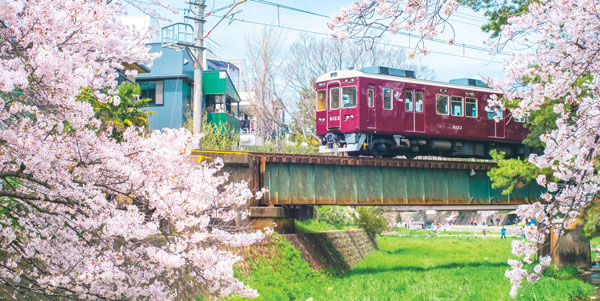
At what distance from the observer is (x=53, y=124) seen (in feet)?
20.5

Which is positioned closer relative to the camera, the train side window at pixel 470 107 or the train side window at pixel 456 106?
the train side window at pixel 456 106

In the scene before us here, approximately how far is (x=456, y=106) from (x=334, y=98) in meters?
5.10

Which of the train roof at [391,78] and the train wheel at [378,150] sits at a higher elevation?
the train roof at [391,78]

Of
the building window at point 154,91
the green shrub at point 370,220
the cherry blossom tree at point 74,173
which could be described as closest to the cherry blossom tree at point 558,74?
the cherry blossom tree at point 74,173

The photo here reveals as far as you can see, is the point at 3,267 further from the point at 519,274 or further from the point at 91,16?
the point at 519,274

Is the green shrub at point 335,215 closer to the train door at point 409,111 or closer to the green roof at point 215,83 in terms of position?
the green roof at point 215,83

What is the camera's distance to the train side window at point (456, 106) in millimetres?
24344

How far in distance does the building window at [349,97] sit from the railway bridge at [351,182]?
1.99 metres

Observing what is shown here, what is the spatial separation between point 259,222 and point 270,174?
171 cm

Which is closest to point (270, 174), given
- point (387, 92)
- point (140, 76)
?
point (387, 92)

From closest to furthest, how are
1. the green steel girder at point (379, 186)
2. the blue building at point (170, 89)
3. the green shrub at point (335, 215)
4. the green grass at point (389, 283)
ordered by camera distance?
the green grass at point (389, 283), the green steel girder at point (379, 186), the green shrub at point (335, 215), the blue building at point (170, 89)

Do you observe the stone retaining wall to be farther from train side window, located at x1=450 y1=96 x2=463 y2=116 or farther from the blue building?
the blue building

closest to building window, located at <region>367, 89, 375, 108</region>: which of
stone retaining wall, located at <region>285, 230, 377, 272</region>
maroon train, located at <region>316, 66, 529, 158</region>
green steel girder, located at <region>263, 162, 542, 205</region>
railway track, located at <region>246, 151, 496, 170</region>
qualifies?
maroon train, located at <region>316, 66, 529, 158</region>

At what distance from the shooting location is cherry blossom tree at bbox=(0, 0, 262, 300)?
5777mm
